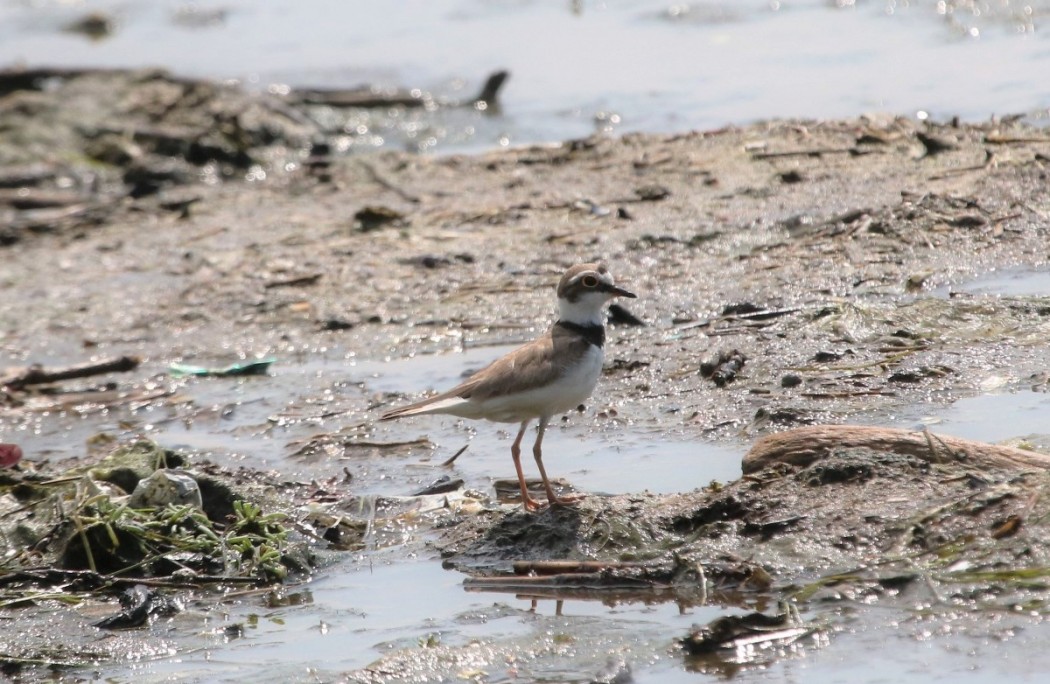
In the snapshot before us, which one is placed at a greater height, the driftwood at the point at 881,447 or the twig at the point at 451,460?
the driftwood at the point at 881,447

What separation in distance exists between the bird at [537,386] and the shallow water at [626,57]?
6.05 meters

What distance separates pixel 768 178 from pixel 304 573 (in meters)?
5.78

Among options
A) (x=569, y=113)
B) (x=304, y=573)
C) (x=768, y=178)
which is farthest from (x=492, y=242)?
(x=304, y=573)

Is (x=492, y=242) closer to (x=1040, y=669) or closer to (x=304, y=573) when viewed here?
(x=304, y=573)

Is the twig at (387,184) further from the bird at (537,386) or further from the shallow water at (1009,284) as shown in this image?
the bird at (537,386)

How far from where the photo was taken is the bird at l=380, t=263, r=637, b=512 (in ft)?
21.8

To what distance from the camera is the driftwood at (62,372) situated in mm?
9633

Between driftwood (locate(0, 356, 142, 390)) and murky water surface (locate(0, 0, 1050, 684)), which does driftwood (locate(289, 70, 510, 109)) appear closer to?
murky water surface (locate(0, 0, 1050, 684))

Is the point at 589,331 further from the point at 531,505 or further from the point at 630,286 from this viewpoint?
the point at 630,286

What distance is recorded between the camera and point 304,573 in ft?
21.1

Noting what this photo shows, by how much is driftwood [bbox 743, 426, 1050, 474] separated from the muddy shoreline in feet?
0.26

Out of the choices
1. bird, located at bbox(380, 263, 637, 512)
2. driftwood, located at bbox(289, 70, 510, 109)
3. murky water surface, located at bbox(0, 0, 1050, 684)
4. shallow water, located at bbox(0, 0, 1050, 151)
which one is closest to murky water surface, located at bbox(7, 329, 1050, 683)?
murky water surface, located at bbox(0, 0, 1050, 684)

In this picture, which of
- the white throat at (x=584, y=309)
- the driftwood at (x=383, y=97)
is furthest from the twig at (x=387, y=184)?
the white throat at (x=584, y=309)

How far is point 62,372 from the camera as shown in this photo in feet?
32.0
